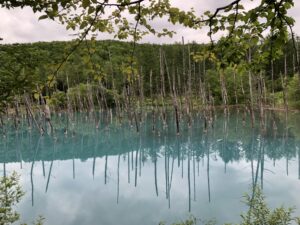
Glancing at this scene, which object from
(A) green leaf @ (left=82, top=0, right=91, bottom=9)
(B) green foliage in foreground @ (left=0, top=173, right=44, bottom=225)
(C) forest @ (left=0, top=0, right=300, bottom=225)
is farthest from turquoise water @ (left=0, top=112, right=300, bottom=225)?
(A) green leaf @ (left=82, top=0, right=91, bottom=9)

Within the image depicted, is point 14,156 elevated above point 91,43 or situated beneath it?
situated beneath

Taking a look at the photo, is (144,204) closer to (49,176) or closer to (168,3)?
(49,176)

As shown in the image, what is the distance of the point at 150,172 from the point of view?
15.2 m

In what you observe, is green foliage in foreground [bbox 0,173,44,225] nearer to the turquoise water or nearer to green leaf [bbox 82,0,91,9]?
green leaf [bbox 82,0,91,9]

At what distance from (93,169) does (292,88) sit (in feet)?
75.8

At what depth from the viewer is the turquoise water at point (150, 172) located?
33.5 ft

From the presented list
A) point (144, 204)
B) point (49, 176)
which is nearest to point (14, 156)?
point (49, 176)

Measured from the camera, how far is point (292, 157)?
54.7 feet

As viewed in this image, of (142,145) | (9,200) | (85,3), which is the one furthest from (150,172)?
(85,3)

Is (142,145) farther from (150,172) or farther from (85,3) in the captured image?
(85,3)

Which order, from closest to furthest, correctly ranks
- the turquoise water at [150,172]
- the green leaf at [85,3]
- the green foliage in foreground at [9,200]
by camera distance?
the green leaf at [85,3], the green foliage in foreground at [9,200], the turquoise water at [150,172]

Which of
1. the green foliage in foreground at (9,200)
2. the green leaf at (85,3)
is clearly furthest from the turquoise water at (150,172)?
the green leaf at (85,3)

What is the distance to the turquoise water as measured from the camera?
1022cm

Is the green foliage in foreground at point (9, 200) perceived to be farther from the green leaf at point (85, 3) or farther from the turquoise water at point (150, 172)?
the turquoise water at point (150, 172)
